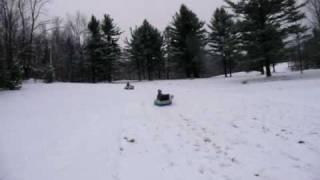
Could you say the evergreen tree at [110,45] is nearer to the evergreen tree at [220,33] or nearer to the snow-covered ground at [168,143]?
the evergreen tree at [220,33]

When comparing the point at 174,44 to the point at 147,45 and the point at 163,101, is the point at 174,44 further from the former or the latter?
the point at 163,101

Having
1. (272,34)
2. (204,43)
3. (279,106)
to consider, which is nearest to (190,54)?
(204,43)

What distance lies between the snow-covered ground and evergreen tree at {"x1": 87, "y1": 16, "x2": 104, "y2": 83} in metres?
28.8

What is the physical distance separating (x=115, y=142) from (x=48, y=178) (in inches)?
91.3

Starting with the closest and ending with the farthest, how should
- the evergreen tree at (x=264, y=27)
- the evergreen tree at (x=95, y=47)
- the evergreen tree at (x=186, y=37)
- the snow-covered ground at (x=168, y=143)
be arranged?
1. the snow-covered ground at (x=168, y=143)
2. the evergreen tree at (x=264, y=27)
3. the evergreen tree at (x=186, y=37)
4. the evergreen tree at (x=95, y=47)

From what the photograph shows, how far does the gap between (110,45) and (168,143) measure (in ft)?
117

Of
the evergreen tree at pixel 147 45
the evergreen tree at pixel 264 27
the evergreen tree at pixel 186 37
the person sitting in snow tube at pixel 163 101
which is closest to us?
the person sitting in snow tube at pixel 163 101

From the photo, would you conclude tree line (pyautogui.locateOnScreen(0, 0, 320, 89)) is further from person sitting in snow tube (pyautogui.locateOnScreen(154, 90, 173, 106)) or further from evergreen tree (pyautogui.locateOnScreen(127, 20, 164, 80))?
person sitting in snow tube (pyautogui.locateOnScreen(154, 90, 173, 106))

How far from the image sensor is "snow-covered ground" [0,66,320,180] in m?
5.57

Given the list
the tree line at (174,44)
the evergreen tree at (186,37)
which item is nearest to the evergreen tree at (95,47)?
the tree line at (174,44)

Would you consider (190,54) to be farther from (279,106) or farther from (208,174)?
(208,174)

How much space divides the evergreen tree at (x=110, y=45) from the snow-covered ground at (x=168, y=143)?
28.9 m

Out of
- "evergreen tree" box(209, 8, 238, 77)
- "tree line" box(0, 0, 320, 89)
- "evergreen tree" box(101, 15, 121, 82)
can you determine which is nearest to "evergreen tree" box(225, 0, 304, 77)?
"tree line" box(0, 0, 320, 89)

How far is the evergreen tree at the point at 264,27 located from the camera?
22005 mm
